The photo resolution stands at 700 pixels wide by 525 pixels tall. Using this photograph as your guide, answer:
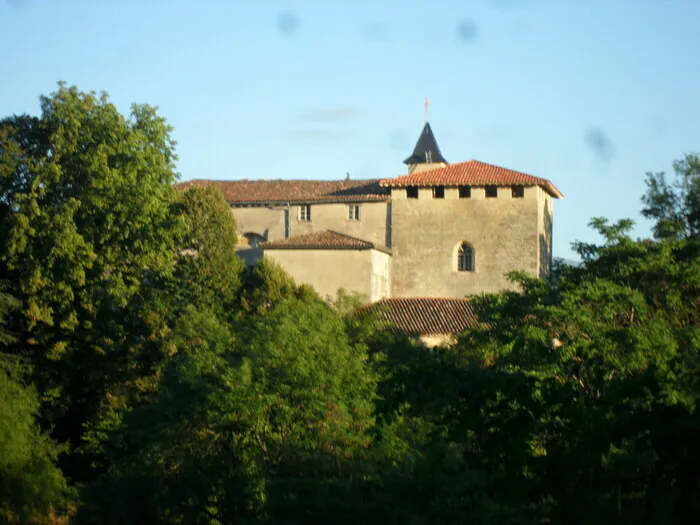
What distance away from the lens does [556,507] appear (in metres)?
6.08

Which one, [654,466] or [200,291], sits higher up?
[200,291]

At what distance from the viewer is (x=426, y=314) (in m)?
41.4

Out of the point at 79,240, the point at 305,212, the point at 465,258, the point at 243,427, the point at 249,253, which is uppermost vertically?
the point at 305,212

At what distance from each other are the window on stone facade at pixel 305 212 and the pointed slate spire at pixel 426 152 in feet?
38.3

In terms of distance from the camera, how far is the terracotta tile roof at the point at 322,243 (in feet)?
140

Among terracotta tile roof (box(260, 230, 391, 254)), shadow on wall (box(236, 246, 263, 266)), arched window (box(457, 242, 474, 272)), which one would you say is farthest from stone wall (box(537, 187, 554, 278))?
shadow on wall (box(236, 246, 263, 266))

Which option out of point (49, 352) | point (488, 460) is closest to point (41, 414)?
point (49, 352)

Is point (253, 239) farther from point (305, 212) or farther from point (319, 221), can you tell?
point (319, 221)

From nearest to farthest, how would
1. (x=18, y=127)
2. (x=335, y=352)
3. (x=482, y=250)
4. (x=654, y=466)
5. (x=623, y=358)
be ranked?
(x=654, y=466)
(x=623, y=358)
(x=335, y=352)
(x=18, y=127)
(x=482, y=250)

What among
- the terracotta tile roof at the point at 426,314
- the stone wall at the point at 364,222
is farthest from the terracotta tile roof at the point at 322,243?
the terracotta tile roof at the point at 426,314

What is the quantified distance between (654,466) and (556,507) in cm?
62

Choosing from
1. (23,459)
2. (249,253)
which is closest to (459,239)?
(249,253)

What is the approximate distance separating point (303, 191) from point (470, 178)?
7822 millimetres

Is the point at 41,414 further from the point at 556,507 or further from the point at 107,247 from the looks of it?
Answer: the point at 556,507
